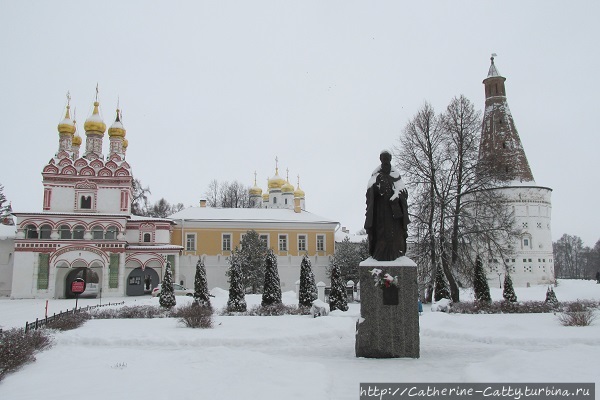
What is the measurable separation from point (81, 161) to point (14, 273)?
29.4 ft

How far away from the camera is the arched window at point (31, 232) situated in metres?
33.1

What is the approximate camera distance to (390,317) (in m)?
8.34

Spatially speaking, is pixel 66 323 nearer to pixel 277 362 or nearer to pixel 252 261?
pixel 277 362

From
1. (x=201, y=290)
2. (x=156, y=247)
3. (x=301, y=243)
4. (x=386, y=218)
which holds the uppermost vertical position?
(x=301, y=243)

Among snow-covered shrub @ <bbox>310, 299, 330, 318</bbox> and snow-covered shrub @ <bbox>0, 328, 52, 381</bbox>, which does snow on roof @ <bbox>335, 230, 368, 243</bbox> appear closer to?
snow-covered shrub @ <bbox>310, 299, 330, 318</bbox>

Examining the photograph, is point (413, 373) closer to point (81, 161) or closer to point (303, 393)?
point (303, 393)

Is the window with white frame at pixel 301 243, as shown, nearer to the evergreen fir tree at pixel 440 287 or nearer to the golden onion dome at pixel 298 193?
the golden onion dome at pixel 298 193

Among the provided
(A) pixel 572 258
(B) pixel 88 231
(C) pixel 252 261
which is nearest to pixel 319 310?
(C) pixel 252 261

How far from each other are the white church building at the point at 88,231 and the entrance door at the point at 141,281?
0.07m

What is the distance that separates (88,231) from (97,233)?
2.16 feet

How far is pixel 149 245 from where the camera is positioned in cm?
3641

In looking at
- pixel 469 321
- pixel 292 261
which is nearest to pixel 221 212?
pixel 292 261

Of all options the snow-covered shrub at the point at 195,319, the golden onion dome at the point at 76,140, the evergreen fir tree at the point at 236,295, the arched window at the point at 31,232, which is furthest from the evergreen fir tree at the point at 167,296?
the golden onion dome at the point at 76,140

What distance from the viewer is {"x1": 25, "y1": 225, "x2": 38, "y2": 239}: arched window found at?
33125 mm
